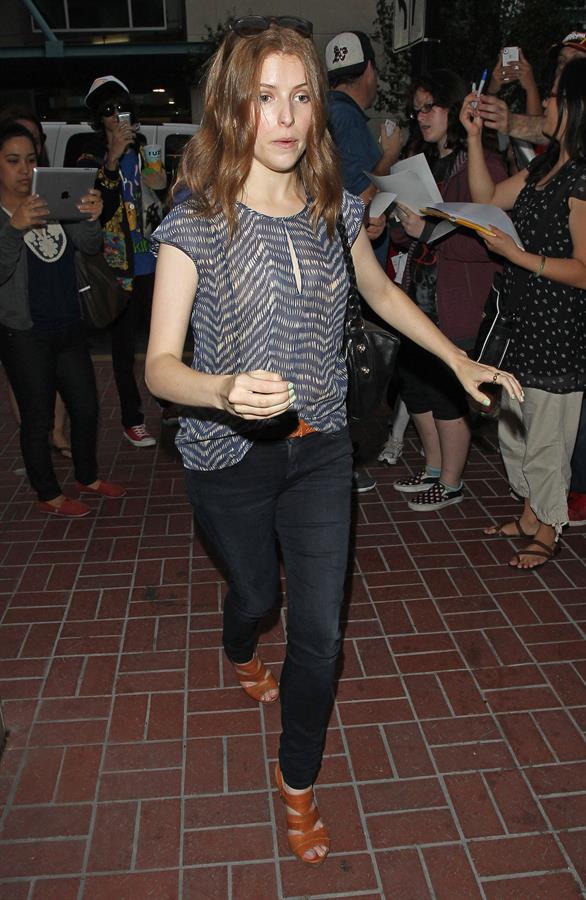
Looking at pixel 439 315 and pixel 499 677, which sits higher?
pixel 439 315

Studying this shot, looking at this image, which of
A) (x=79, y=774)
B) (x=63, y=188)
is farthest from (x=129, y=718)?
(x=63, y=188)

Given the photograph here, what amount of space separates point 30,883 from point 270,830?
2.56 ft

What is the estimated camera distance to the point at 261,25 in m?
2.29

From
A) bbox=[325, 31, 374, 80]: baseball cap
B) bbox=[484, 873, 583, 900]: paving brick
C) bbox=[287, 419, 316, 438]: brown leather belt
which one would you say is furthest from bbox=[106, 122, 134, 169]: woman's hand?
bbox=[484, 873, 583, 900]: paving brick

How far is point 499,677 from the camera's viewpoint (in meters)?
3.66

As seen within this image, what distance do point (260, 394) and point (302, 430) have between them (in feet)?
2.14

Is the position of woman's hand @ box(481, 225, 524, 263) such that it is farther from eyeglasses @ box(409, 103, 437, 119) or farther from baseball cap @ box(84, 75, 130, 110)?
baseball cap @ box(84, 75, 130, 110)

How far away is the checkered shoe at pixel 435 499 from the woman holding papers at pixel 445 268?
0.5 inches

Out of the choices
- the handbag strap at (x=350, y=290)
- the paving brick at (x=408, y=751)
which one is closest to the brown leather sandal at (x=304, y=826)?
the paving brick at (x=408, y=751)

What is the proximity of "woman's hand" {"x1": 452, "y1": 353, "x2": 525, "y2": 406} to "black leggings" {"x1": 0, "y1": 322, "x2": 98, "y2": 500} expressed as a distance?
3.08 m

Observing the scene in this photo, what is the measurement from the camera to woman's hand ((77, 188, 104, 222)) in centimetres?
479

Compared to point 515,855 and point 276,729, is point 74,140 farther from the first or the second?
point 515,855

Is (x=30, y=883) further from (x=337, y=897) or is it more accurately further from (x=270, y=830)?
(x=337, y=897)

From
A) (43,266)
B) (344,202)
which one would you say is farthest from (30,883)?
(43,266)
